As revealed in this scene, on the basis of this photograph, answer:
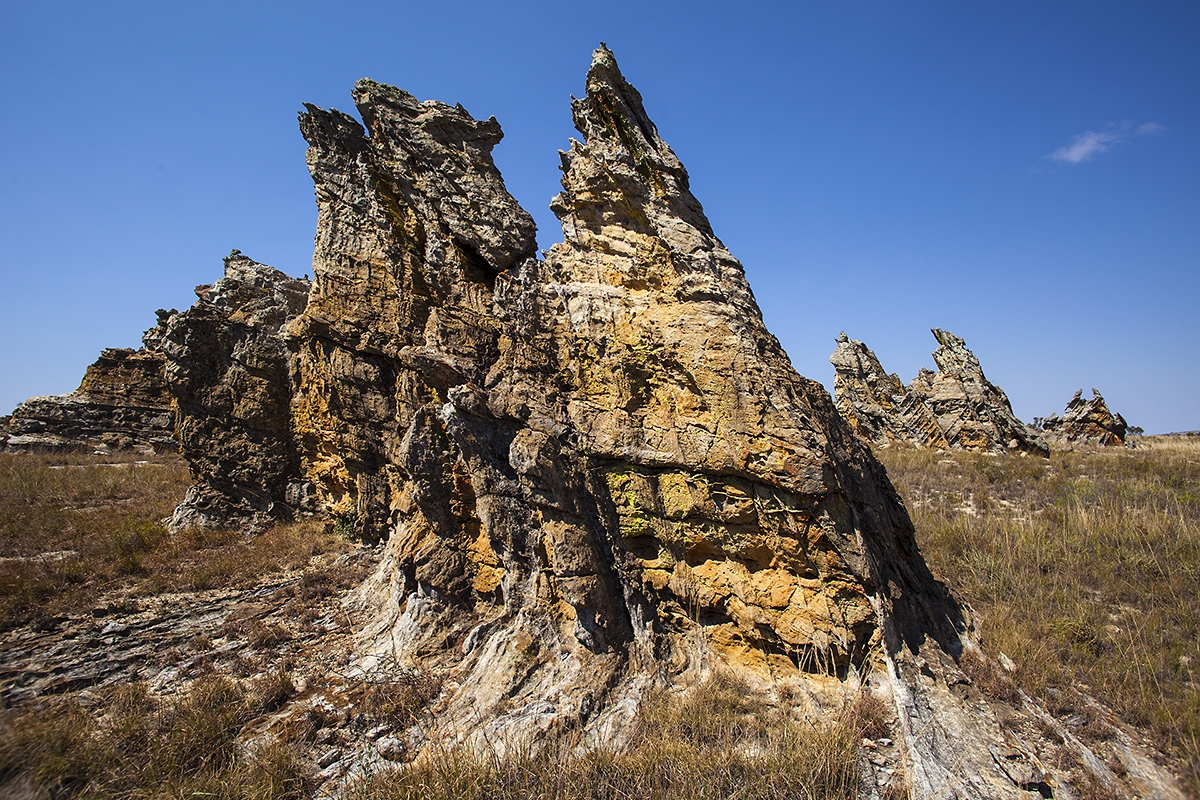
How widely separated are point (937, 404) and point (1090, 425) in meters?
7.86

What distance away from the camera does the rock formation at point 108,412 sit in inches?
692

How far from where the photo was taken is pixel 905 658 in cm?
400

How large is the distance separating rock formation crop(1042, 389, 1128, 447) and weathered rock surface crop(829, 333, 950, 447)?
602 cm

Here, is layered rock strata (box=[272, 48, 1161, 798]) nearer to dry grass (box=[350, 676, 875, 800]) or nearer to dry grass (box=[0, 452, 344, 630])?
dry grass (box=[350, 676, 875, 800])

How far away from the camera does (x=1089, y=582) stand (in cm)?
594

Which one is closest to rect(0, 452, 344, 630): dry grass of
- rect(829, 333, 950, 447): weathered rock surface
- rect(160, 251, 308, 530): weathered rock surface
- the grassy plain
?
the grassy plain

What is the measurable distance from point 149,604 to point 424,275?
192 inches

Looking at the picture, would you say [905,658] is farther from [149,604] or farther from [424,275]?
[149,604]

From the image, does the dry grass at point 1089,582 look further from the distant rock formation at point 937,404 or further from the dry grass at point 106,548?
the distant rock formation at point 937,404

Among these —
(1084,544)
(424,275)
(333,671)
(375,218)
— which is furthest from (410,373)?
(1084,544)

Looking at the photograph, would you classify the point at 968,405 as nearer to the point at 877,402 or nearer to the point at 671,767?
the point at 877,402

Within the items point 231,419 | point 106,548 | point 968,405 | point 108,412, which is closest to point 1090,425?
point 968,405

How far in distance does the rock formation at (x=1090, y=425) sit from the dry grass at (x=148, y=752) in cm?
2821

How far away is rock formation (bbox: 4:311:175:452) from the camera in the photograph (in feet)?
57.7
